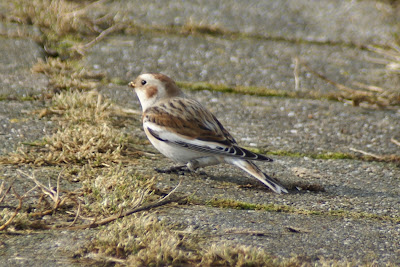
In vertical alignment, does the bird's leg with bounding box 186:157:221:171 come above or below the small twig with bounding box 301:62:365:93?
below

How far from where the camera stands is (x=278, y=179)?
11.9 feet

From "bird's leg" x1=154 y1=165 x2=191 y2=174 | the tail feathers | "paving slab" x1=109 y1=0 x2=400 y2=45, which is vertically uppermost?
"paving slab" x1=109 y1=0 x2=400 y2=45

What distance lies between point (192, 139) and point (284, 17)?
3.82 m

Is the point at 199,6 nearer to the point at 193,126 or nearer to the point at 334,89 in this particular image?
the point at 334,89

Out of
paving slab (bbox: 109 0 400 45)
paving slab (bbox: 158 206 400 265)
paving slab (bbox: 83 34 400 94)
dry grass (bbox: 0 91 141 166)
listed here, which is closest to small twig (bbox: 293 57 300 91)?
paving slab (bbox: 83 34 400 94)

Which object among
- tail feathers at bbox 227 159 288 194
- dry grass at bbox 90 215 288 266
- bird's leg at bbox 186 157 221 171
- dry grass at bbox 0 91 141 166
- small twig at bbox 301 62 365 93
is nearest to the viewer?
dry grass at bbox 90 215 288 266

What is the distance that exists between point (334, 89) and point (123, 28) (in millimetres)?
2367

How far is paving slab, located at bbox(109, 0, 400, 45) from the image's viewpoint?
6.56 m

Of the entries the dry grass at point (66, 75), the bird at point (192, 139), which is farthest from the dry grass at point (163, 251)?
the dry grass at point (66, 75)

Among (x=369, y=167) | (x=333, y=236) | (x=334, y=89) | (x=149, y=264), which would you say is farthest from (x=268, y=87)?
(x=149, y=264)

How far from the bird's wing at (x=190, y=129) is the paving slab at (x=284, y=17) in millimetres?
2734

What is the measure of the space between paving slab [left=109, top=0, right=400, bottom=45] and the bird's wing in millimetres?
2734

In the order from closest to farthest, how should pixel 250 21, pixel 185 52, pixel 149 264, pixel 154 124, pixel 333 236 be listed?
pixel 149 264 → pixel 333 236 → pixel 154 124 → pixel 185 52 → pixel 250 21

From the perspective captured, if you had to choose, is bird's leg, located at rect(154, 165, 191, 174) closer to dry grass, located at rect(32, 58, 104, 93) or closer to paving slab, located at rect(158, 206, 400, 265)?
paving slab, located at rect(158, 206, 400, 265)
